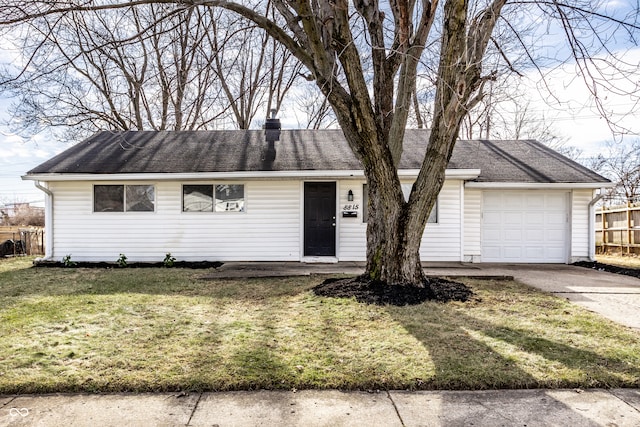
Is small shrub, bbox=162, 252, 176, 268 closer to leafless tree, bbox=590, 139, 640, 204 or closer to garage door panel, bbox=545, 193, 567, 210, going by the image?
garage door panel, bbox=545, 193, 567, 210

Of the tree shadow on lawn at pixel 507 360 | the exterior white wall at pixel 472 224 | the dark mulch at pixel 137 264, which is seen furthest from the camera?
the exterior white wall at pixel 472 224

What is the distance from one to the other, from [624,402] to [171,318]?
4.35 meters

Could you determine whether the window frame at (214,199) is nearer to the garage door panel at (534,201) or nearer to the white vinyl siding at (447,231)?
the white vinyl siding at (447,231)

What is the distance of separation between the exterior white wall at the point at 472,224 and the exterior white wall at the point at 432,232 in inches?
13.8

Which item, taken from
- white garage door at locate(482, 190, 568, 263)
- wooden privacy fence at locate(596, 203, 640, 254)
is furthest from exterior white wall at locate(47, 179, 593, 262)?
wooden privacy fence at locate(596, 203, 640, 254)

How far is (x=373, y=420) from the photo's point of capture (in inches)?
96.0

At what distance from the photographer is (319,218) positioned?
9.84m

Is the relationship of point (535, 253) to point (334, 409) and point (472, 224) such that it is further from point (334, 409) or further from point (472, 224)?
point (334, 409)

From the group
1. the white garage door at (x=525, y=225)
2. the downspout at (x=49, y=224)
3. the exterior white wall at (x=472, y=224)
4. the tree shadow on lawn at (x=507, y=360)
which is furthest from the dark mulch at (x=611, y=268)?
the downspout at (x=49, y=224)

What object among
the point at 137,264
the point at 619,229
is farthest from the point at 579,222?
the point at 137,264

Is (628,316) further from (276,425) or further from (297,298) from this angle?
(276,425)

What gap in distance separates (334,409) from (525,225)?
30.6 feet

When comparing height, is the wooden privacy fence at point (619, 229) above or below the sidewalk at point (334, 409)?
above

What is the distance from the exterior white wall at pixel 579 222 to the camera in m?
10.1
